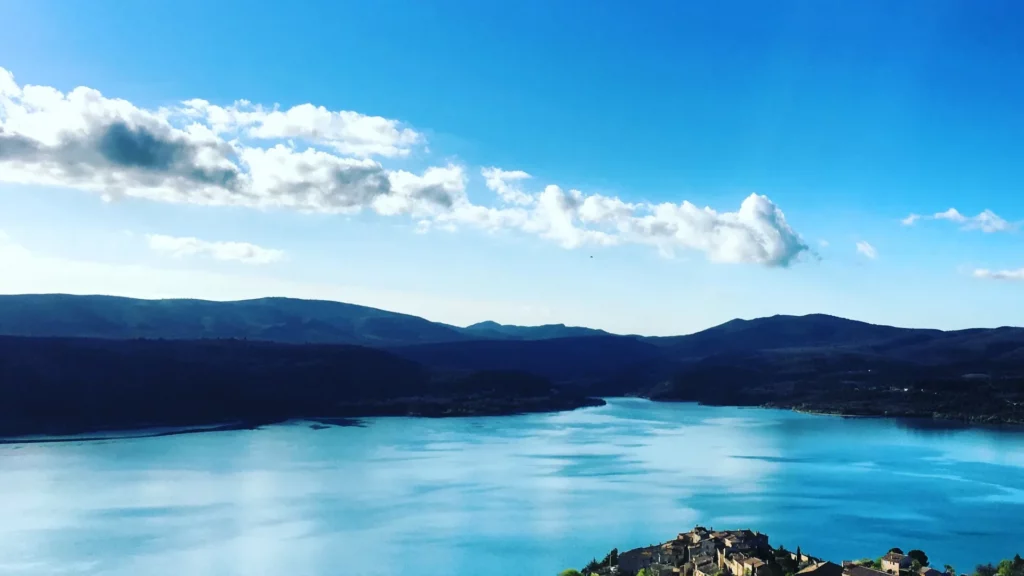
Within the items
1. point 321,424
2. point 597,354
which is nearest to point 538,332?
point 597,354

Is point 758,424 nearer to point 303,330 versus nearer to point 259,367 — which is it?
point 259,367

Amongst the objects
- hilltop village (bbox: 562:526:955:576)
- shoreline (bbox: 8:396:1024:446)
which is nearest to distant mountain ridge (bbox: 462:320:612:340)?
shoreline (bbox: 8:396:1024:446)

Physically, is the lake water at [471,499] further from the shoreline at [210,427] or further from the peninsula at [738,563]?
the peninsula at [738,563]

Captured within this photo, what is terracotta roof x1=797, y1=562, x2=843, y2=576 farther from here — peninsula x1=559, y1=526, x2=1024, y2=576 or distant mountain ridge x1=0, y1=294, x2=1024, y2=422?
distant mountain ridge x1=0, y1=294, x2=1024, y2=422

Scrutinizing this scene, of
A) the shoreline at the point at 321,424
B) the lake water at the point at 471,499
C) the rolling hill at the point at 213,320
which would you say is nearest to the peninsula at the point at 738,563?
the lake water at the point at 471,499

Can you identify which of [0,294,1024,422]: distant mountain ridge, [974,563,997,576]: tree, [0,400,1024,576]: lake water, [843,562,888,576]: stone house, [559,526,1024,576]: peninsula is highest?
[0,294,1024,422]: distant mountain ridge

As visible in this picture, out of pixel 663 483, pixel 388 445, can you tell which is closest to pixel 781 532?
pixel 663 483

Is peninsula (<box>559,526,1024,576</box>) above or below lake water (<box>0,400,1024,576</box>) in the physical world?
above
